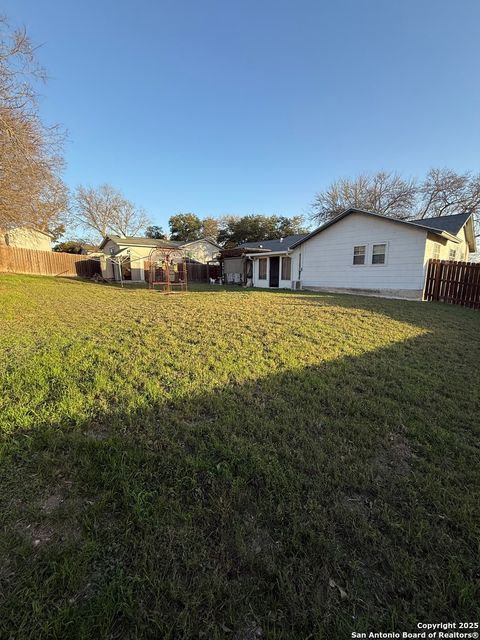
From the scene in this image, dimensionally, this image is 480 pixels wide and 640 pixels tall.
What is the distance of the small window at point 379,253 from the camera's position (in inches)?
508

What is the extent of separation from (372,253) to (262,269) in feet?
24.9

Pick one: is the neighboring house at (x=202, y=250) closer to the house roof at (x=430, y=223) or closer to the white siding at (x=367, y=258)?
the white siding at (x=367, y=258)

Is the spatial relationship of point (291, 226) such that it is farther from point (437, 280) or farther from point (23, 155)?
point (23, 155)

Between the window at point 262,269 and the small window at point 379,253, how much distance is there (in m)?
7.29

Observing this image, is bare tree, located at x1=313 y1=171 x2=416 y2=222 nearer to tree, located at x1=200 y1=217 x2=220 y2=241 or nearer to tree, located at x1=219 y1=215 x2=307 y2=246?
tree, located at x1=219 y1=215 x2=307 y2=246

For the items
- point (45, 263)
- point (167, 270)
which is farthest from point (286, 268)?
point (45, 263)

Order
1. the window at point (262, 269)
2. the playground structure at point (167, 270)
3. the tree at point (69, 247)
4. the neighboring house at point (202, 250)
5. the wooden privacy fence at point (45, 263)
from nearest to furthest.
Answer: the playground structure at point (167, 270) < the window at point (262, 269) < the wooden privacy fence at point (45, 263) < the neighboring house at point (202, 250) < the tree at point (69, 247)

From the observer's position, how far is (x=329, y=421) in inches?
111

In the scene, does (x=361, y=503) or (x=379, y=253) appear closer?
(x=361, y=503)

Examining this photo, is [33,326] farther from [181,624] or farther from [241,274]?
[241,274]

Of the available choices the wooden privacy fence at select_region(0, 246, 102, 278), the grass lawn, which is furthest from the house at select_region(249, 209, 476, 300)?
the wooden privacy fence at select_region(0, 246, 102, 278)

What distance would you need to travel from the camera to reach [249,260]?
2062 cm

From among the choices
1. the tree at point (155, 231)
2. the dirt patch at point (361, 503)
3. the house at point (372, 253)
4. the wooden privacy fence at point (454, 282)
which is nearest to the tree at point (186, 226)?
the tree at point (155, 231)

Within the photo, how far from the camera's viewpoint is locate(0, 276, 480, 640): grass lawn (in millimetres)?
1345
